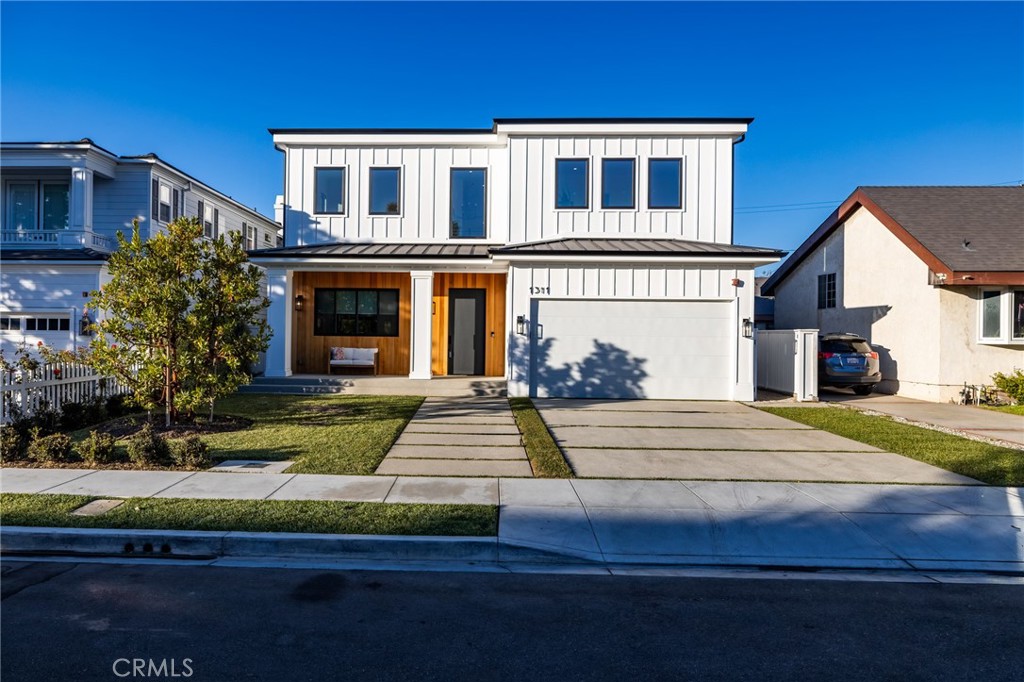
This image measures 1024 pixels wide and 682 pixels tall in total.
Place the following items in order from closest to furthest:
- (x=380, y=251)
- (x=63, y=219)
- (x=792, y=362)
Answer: (x=792, y=362) → (x=380, y=251) → (x=63, y=219)

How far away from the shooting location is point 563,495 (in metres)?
6.47

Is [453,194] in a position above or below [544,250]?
above

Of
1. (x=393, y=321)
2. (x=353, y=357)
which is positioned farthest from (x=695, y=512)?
(x=393, y=321)

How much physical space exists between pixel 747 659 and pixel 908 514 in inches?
147

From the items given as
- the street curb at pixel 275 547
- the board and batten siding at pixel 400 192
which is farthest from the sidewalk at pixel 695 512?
the board and batten siding at pixel 400 192

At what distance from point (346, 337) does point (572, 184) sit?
7.74 meters

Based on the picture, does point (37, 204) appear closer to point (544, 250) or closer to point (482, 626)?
point (544, 250)

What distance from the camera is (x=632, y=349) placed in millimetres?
14406

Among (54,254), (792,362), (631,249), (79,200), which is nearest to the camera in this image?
(631,249)

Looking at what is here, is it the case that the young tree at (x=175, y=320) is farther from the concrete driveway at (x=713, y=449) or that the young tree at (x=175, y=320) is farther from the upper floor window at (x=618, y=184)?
the upper floor window at (x=618, y=184)

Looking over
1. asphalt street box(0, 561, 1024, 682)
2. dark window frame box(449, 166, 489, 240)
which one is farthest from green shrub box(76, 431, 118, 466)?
dark window frame box(449, 166, 489, 240)

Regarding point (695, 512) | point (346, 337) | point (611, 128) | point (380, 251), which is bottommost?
point (695, 512)

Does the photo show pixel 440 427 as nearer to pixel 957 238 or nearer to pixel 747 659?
pixel 747 659

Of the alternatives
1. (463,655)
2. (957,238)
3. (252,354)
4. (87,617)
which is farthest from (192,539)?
(957,238)
